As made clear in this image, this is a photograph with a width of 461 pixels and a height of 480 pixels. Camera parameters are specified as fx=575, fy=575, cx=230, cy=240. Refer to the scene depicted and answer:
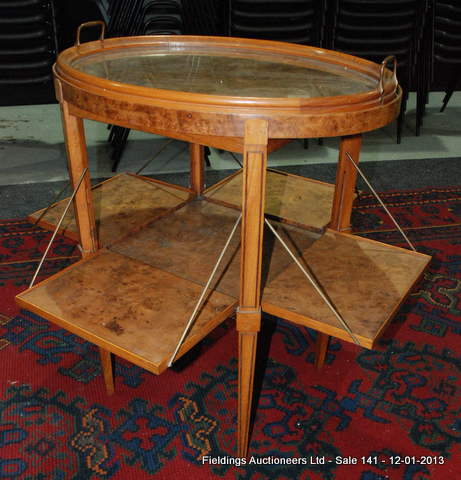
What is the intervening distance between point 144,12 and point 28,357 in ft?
6.59

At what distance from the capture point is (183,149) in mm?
3439

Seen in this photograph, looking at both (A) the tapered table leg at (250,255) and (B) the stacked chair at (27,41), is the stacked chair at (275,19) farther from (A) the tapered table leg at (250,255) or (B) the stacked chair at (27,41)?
(A) the tapered table leg at (250,255)

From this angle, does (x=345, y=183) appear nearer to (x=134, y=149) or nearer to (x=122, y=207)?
(x=122, y=207)

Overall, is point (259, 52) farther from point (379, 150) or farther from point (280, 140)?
point (379, 150)

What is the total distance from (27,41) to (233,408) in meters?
2.34

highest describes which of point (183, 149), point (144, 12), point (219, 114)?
point (219, 114)

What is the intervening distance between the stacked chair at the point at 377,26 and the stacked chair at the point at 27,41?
1.56 m

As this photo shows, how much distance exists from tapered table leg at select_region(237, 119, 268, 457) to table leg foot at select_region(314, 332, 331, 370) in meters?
0.39

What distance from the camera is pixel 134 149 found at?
339 cm

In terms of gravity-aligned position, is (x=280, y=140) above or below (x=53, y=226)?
above

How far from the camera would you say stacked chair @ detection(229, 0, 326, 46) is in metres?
3.05

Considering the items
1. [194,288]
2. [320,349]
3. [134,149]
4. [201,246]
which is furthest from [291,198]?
[134,149]

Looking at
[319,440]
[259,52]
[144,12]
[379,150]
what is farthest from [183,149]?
[319,440]

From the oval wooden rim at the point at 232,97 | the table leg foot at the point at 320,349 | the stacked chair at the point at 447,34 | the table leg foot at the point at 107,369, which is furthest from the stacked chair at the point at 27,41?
the stacked chair at the point at 447,34
